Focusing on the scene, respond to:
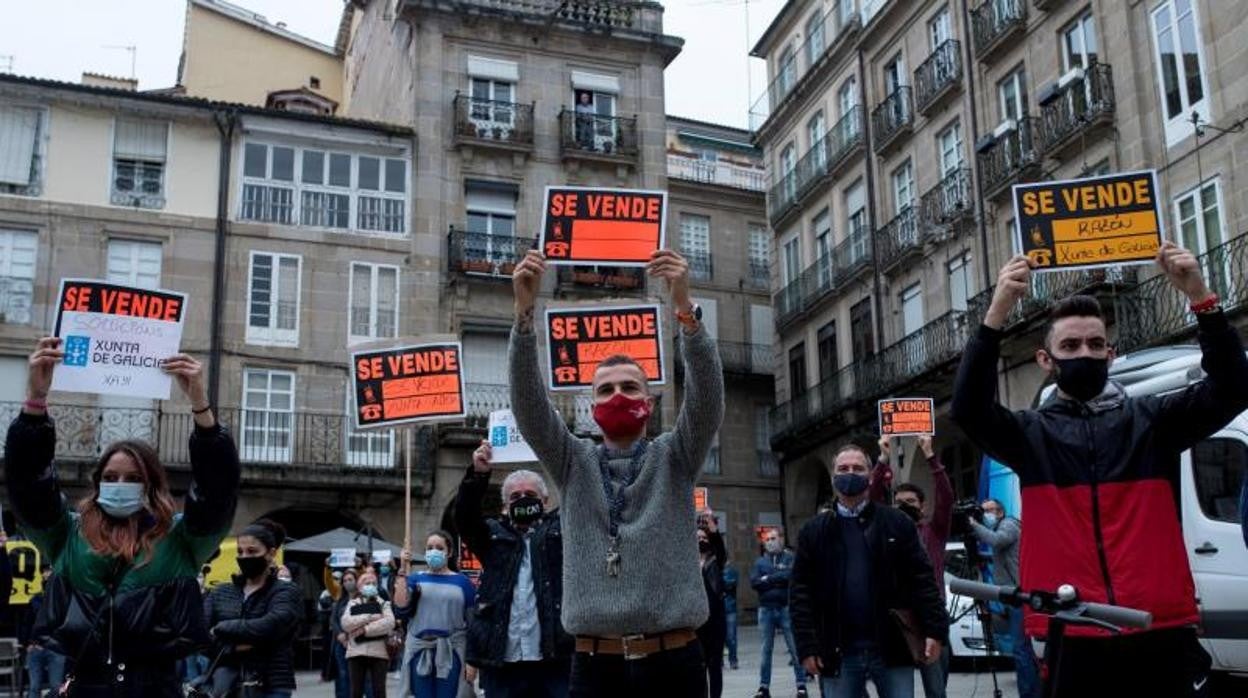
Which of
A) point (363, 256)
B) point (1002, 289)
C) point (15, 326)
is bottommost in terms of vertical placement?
point (1002, 289)

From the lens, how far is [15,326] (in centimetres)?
2764

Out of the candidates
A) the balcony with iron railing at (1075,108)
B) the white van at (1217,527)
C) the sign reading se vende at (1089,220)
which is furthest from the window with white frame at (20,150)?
the sign reading se vende at (1089,220)

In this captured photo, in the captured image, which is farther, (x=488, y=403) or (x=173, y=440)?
(x=488, y=403)

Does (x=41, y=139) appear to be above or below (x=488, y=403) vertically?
above

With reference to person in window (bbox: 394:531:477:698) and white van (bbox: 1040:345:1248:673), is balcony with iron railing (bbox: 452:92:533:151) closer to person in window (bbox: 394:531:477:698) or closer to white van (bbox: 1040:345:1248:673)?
person in window (bbox: 394:531:477:698)

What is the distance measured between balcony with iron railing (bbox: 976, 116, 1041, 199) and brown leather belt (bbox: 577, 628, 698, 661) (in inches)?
895

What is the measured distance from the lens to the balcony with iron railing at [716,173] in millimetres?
41688

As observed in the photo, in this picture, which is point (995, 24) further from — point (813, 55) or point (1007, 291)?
point (1007, 291)

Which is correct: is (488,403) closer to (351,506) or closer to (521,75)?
(351,506)

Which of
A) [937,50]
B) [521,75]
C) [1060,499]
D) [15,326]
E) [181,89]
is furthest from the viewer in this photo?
[181,89]

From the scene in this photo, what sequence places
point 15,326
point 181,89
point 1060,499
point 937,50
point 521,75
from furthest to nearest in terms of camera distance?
point 181,89 < point 521,75 < point 937,50 < point 15,326 < point 1060,499

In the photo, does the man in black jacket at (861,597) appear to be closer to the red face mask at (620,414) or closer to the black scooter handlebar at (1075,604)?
the red face mask at (620,414)

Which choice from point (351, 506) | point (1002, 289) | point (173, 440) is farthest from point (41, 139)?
point (1002, 289)

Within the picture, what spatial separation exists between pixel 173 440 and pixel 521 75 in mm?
12136
